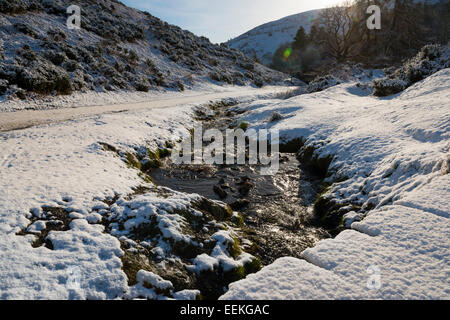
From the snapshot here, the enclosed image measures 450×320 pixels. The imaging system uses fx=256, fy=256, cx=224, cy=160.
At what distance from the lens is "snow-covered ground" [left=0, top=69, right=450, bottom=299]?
398 cm

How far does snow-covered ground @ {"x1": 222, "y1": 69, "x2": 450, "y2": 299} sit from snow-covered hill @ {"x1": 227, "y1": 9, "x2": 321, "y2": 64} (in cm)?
10458

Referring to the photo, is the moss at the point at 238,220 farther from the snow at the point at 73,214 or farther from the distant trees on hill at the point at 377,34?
the distant trees on hill at the point at 377,34

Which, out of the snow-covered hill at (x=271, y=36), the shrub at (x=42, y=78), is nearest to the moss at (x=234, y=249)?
the shrub at (x=42, y=78)

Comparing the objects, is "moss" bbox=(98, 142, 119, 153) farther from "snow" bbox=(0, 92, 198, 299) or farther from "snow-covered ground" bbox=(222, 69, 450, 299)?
"snow-covered ground" bbox=(222, 69, 450, 299)

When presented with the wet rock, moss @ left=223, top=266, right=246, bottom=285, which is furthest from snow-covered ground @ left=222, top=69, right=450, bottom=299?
the wet rock

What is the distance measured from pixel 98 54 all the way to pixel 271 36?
118 m

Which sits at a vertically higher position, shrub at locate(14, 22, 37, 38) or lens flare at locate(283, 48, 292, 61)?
lens flare at locate(283, 48, 292, 61)

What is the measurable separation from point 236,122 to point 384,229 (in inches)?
Answer: 621

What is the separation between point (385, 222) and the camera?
535 cm

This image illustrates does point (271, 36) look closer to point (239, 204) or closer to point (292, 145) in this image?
point (292, 145)

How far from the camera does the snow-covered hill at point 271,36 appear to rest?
116m

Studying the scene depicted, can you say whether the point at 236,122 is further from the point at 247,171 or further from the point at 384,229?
the point at 384,229

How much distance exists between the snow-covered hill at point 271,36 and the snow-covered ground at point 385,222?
10458cm

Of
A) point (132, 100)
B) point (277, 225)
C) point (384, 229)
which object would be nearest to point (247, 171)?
point (277, 225)
